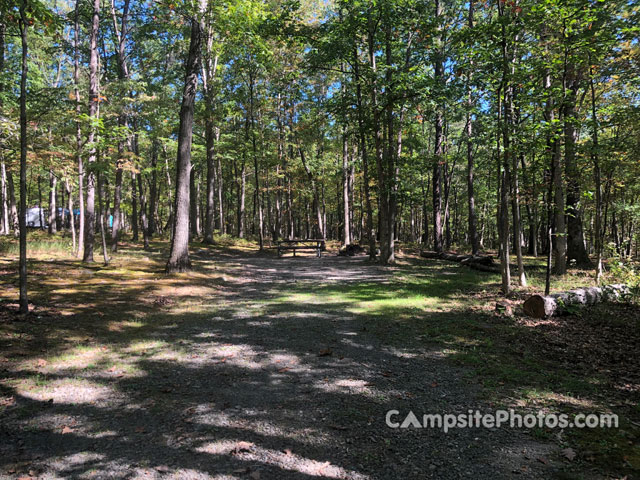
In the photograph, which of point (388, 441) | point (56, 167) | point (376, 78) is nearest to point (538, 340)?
point (388, 441)

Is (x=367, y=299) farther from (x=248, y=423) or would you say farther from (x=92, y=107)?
(x=92, y=107)

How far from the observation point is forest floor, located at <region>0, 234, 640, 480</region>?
8.64 feet

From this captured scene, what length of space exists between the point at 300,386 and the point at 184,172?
9311 mm

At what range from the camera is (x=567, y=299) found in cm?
714

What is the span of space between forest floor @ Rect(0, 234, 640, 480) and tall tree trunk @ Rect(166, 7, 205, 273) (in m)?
3.07

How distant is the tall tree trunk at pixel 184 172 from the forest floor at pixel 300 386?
121 inches

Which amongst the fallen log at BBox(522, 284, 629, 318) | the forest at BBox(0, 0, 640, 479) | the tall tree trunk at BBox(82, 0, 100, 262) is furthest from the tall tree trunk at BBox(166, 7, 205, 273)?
the fallen log at BBox(522, 284, 629, 318)

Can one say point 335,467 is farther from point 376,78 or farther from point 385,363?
point 376,78

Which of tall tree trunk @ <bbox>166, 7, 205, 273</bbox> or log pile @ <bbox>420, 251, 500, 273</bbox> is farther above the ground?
tall tree trunk @ <bbox>166, 7, 205, 273</bbox>

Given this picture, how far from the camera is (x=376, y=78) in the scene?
13.8m

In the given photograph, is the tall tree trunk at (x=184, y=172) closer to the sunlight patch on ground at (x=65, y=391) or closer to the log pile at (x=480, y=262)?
the sunlight patch on ground at (x=65, y=391)

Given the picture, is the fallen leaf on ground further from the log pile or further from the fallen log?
the log pile

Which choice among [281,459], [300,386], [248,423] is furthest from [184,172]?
[281,459]

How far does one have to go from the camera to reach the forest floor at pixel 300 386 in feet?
8.64
